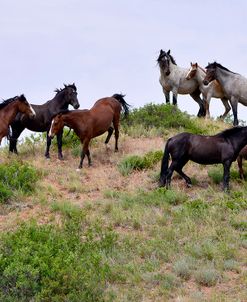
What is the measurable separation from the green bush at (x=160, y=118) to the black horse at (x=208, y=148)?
4.87m

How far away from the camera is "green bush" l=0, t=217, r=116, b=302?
30.5ft

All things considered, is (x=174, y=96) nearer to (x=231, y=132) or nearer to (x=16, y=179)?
(x=231, y=132)

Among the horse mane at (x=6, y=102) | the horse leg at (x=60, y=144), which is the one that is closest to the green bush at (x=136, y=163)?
the horse leg at (x=60, y=144)

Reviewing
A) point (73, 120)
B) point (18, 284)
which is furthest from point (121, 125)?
point (18, 284)

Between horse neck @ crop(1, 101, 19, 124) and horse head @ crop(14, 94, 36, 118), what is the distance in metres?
0.19

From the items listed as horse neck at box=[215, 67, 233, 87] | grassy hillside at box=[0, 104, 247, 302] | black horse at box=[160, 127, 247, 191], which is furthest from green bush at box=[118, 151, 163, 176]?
horse neck at box=[215, 67, 233, 87]

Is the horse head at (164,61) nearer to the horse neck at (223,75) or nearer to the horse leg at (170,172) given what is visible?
the horse neck at (223,75)

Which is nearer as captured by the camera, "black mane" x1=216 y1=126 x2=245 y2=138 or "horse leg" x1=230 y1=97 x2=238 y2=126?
"black mane" x1=216 y1=126 x2=245 y2=138

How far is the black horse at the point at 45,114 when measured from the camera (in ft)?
60.3

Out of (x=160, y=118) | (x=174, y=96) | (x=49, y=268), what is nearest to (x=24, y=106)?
(x=160, y=118)

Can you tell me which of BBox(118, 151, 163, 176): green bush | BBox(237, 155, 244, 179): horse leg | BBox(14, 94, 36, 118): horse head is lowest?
BBox(118, 151, 163, 176): green bush

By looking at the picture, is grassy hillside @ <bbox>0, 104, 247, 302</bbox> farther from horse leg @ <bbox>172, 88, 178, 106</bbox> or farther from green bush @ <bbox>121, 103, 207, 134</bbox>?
horse leg @ <bbox>172, 88, 178, 106</bbox>

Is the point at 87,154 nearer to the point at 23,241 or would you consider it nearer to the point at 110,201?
the point at 110,201

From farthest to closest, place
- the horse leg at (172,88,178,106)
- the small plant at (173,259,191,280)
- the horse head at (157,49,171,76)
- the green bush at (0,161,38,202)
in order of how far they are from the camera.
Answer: the horse leg at (172,88,178,106) < the horse head at (157,49,171,76) < the green bush at (0,161,38,202) < the small plant at (173,259,191,280)
